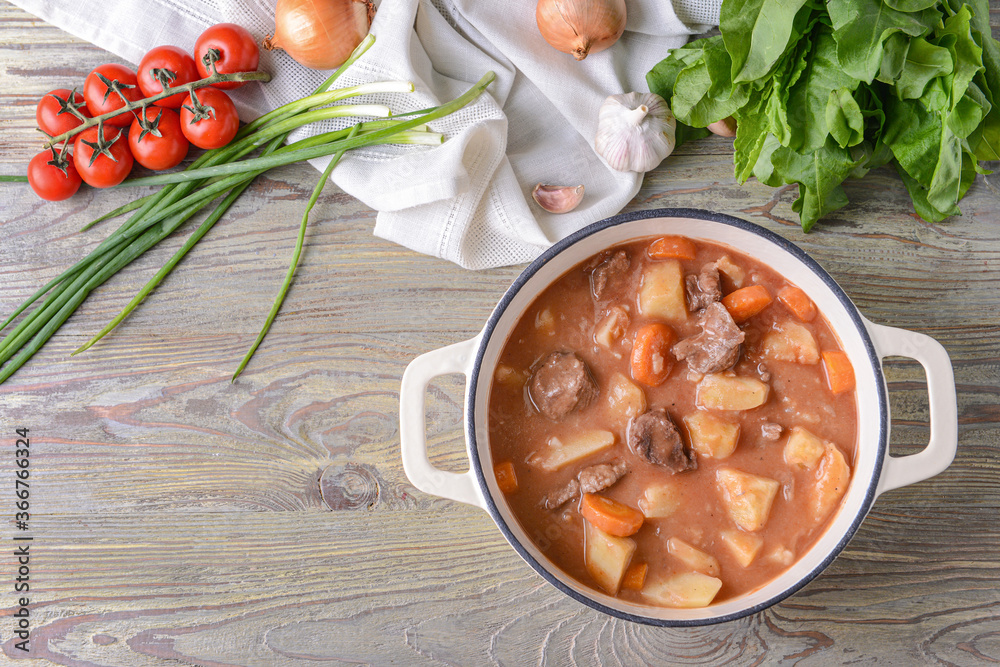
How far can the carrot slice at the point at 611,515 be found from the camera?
191 centimetres

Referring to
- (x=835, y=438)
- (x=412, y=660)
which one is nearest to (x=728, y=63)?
(x=835, y=438)

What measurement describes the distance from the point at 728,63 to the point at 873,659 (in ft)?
6.38

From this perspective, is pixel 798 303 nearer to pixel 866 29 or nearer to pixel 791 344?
pixel 791 344

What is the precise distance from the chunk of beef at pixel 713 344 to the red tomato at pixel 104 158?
6.08 feet

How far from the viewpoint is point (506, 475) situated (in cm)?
197

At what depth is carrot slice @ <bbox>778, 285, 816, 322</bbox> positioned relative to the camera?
197 centimetres

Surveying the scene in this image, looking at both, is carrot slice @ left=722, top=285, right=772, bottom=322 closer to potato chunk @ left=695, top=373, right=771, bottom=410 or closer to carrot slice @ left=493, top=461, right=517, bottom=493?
potato chunk @ left=695, top=373, right=771, bottom=410

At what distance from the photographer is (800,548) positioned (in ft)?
6.37

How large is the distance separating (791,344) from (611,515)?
2.38ft

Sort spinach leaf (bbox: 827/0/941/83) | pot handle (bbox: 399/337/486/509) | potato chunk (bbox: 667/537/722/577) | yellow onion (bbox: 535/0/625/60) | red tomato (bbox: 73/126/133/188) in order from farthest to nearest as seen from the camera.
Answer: red tomato (bbox: 73/126/133/188) < yellow onion (bbox: 535/0/625/60) < potato chunk (bbox: 667/537/722/577) < pot handle (bbox: 399/337/486/509) < spinach leaf (bbox: 827/0/941/83)

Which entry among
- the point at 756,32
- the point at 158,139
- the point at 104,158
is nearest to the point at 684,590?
the point at 756,32

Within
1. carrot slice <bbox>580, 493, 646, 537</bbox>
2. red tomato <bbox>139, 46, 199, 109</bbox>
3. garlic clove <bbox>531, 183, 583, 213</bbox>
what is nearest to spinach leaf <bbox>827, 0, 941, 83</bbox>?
garlic clove <bbox>531, 183, 583, 213</bbox>

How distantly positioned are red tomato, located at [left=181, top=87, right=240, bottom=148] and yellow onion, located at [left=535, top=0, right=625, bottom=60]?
105cm

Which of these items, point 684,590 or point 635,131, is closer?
point 684,590
